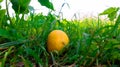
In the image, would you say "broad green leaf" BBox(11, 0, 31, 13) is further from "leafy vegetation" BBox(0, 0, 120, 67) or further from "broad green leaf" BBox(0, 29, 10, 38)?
"broad green leaf" BBox(0, 29, 10, 38)

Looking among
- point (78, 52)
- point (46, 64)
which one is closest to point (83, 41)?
point (78, 52)

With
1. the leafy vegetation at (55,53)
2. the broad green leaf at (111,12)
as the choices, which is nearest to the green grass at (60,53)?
the leafy vegetation at (55,53)

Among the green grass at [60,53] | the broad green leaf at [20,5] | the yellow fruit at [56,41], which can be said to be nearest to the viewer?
the green grass at [60,53]

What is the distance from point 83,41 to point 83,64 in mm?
132

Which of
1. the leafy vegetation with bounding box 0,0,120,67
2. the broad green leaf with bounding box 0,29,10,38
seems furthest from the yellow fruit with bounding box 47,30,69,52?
the broad green leaf with bounding box 0,29,10,38

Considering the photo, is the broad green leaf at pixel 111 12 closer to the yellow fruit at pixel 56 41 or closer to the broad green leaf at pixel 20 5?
the yellow fruit at pixel 56 41

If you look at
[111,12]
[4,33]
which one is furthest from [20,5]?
[111,12]

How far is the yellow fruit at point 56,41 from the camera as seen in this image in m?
1.65

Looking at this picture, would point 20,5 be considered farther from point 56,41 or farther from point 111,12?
point 111,12

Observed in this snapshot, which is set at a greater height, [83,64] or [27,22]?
[27,22]

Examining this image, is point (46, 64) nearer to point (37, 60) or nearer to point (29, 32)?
point (37, 60)

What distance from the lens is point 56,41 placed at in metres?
1.67

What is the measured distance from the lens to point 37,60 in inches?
60.2

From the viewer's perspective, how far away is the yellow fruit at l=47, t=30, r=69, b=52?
5.43ft
